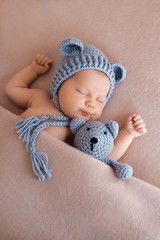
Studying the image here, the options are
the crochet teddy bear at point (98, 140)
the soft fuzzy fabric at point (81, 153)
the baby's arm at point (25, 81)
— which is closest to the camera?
the soft fuzzy fabric at point (81, 153)

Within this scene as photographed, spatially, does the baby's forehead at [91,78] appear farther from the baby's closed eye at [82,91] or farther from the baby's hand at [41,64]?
the baby's hand at [41,64]

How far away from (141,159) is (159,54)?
0.46 meters

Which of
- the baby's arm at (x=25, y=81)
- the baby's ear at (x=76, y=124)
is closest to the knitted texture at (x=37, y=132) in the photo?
the baby's ear at (x=76, y=124)

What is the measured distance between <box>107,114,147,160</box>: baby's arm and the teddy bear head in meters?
0.07

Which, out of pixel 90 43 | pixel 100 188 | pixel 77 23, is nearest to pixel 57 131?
pixel 100 188

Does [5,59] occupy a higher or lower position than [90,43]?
lower

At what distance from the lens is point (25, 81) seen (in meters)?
1.11

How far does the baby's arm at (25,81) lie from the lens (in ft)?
3.50

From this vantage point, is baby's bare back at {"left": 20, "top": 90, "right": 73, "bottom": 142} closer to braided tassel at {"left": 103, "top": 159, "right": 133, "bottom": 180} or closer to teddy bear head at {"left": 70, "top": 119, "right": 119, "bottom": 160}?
teddy bear head at {"left": 70, "top": 119, "right": 119, "bottom": 160}

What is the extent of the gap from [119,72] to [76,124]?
313 mm

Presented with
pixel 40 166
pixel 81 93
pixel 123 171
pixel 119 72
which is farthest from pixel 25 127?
pixel 119 72

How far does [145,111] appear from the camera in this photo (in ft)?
3.19

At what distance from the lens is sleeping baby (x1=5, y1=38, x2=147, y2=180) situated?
918 mm

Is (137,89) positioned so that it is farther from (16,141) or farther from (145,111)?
(16,141)
